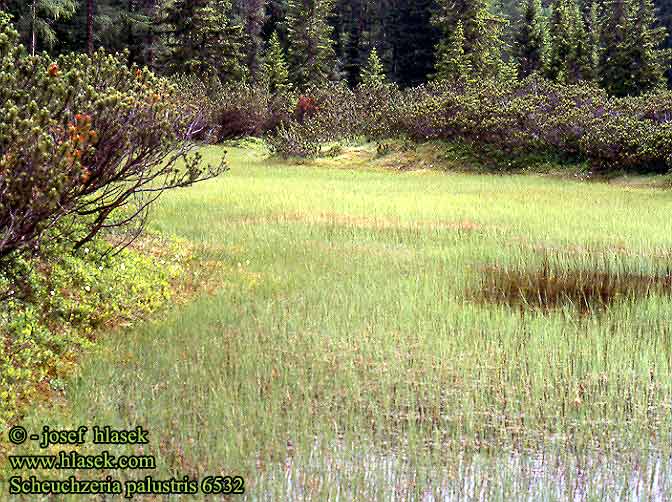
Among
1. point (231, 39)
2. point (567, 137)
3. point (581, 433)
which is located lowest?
point (581, 433)

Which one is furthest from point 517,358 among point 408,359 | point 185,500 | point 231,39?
point 231,39

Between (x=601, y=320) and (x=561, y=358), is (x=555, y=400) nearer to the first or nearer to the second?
(x=561, y=358)

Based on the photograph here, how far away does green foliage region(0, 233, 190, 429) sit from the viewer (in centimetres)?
619

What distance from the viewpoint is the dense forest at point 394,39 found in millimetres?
40188

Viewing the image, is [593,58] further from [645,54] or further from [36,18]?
[36,18]

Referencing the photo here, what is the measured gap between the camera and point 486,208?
1623cm

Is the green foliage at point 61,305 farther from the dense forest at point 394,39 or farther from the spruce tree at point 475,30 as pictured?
the spruce tree at point 475,30

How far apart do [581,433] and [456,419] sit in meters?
0.88

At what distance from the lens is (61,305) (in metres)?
7.57

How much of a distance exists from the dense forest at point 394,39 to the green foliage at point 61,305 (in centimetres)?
2966

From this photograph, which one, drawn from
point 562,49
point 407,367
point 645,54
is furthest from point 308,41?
point 407,367

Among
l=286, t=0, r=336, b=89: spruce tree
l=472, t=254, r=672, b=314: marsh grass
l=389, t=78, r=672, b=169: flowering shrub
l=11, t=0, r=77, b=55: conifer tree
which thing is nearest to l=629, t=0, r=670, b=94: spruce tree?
l=389, t=78, r=672, b=169: flowering shrub

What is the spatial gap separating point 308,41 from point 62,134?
45650 millimetres
